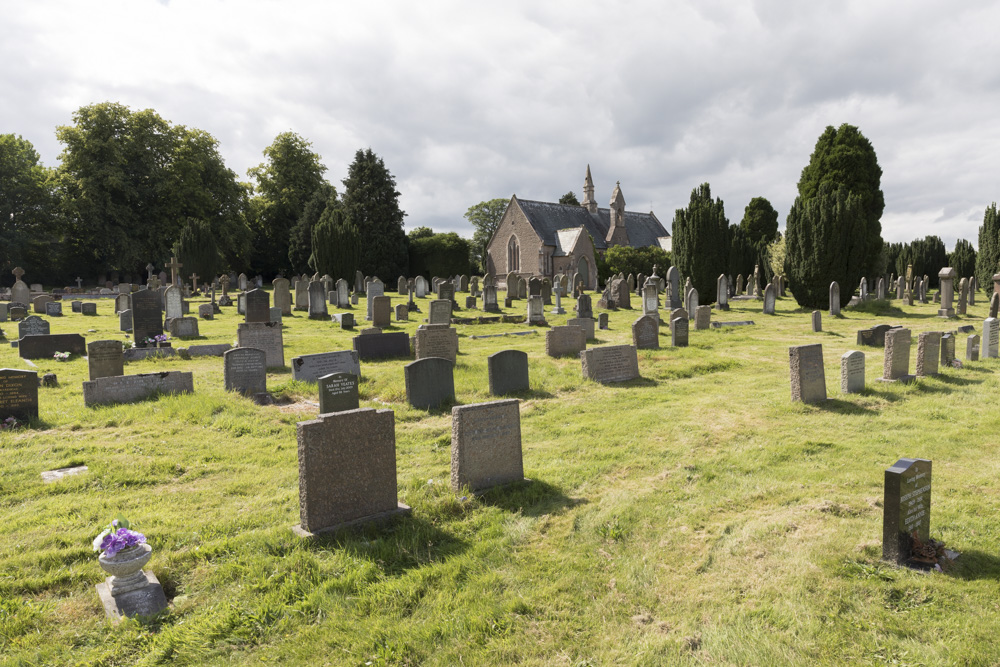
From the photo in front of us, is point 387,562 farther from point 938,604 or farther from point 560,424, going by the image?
point 560,424

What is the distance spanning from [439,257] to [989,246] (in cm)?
3955

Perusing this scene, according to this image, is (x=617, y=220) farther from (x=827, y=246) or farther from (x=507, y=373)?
(x=507, y=373)

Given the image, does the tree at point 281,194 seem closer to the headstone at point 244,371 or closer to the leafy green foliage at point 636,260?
the leafy green foliage at point 636,260

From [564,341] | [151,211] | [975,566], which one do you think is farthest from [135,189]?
[975,566]

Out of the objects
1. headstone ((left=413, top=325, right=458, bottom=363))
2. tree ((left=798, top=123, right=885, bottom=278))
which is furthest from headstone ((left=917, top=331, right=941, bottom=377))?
tree ((left=798, top=123, right=885, bottom=278))

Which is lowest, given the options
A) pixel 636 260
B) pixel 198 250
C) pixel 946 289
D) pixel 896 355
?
pixel 896 355

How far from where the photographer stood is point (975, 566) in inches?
163

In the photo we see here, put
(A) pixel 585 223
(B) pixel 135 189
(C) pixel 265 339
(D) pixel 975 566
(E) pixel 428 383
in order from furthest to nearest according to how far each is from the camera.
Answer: (A) pixel 585 223 → (B) pixel 135 189 → (C) pixel 265 339 → (E) pixel 428 383 → (D) pixel 975 566

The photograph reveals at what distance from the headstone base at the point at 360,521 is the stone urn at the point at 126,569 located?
3.64ft

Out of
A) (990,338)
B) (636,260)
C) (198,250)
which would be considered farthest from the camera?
(636,260)

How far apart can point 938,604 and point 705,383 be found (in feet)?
24.8

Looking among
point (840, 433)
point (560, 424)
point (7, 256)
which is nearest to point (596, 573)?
point (560, 424)

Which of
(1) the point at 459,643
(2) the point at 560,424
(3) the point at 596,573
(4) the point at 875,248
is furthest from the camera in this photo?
(4) the point at 875,248

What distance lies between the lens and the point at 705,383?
36.7 feet
